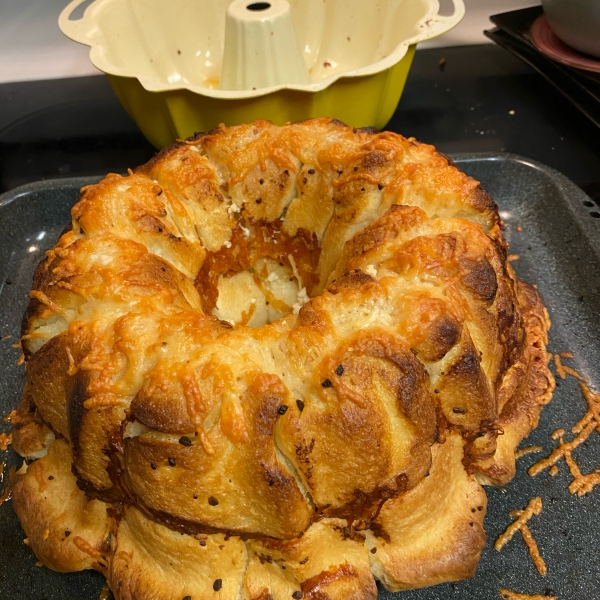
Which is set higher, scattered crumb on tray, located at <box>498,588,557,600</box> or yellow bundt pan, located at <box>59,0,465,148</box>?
yellow bundt pan, located at <box>59,0,465,148</box>

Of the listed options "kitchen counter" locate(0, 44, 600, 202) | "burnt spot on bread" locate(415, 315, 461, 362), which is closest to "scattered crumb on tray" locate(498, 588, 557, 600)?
"burnt spot on bread" locate(415, 315, 461, 362)

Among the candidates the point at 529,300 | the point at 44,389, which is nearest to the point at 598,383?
the point at 529,300

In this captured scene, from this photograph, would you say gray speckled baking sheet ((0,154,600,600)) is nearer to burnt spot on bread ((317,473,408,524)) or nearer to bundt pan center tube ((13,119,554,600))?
bundt pan center tube ((13,119,554,600))

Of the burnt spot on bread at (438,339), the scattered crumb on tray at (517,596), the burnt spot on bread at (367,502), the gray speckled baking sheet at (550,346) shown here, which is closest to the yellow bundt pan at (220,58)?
the gray speckled baking sheet at (550,346)

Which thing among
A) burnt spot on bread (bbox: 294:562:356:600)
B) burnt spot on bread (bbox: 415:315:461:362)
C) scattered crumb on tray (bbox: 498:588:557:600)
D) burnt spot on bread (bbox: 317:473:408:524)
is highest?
burnt spot on bread (bbox: 415:315:461:362)

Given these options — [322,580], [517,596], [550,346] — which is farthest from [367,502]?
[550,346]

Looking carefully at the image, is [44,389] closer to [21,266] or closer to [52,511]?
[52,511]

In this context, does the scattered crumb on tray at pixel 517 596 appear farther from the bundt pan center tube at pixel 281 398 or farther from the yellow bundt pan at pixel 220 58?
the yellow bundt pan at pixel 220 58
